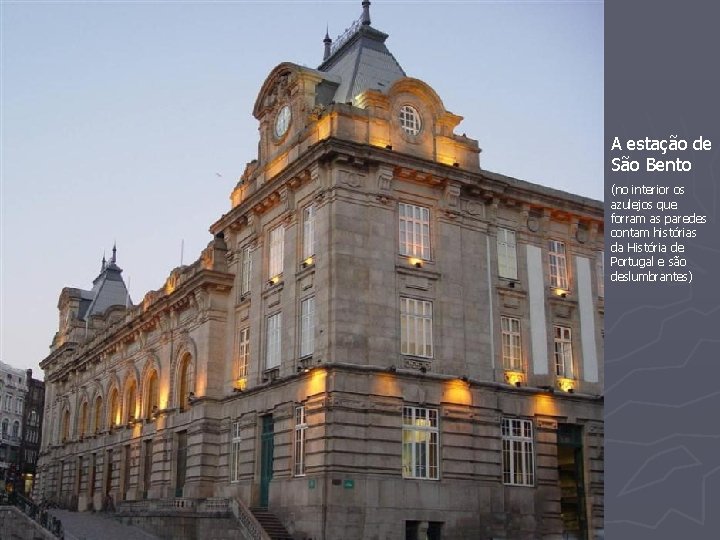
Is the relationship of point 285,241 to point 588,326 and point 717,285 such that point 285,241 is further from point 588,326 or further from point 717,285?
point 717,285

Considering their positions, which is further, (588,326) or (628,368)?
(588,326)

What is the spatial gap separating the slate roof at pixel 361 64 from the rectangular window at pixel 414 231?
635cm

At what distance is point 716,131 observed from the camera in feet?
78.5

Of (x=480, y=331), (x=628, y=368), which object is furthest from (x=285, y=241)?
(x=628, y=368)

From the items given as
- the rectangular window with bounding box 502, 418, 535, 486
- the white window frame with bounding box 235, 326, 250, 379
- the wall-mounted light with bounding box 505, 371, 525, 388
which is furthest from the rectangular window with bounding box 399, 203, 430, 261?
the white window frame with bounding box 235, 326, 250, 379

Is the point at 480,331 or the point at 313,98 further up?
the point at 313,98

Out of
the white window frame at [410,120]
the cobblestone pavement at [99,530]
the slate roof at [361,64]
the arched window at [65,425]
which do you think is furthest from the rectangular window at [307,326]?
the arched window at [65,425]

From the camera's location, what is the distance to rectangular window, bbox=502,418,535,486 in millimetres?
40375

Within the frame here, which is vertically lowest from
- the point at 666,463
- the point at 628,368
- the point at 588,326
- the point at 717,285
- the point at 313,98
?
the point at 666,463

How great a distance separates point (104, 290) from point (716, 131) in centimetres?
7068

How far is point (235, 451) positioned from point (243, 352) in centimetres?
486

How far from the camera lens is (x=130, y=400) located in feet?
200

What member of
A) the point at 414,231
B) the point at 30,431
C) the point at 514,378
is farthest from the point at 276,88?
the point at 30,431

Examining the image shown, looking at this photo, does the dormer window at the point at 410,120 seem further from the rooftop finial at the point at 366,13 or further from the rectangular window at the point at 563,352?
the rectangular window at the point at 563,352
